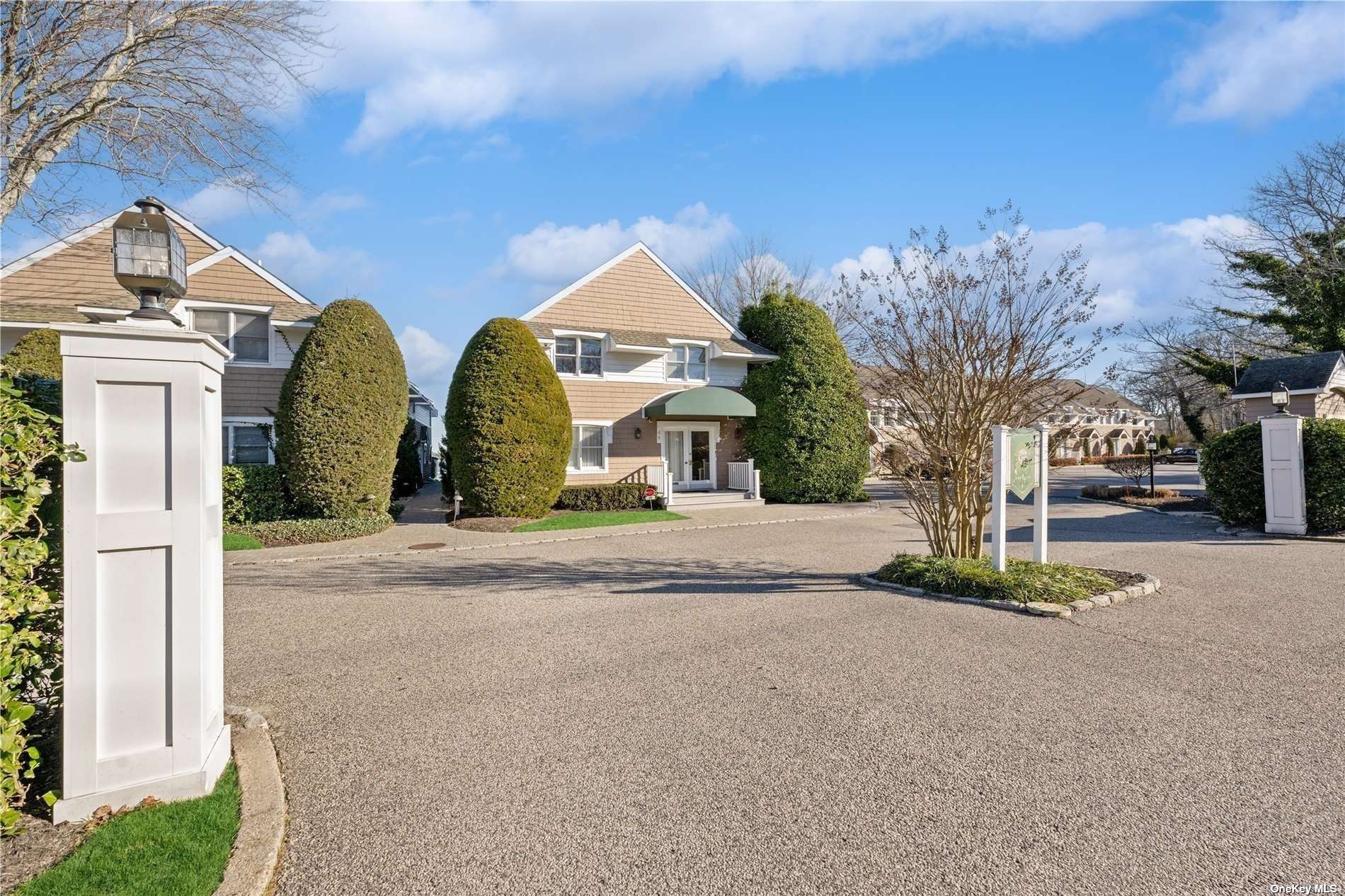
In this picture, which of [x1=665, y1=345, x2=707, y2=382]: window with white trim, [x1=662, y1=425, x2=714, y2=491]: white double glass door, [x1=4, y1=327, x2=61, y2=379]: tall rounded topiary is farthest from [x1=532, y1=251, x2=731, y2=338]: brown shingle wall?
[x1=4, y1=327, x2=61, y2=379]: tall rounded topiary

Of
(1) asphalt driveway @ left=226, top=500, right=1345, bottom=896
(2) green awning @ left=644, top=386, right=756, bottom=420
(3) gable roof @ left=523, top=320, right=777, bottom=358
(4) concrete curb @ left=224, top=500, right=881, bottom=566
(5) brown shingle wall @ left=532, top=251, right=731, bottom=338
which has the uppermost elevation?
(5) brown shingle wall @ left=532, top=251, right=731, bottom=338

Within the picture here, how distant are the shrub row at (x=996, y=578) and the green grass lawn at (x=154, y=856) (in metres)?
6.78

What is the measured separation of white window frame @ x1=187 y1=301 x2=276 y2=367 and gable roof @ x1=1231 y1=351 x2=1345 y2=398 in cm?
2905

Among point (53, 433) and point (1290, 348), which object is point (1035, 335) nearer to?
point (53, 433)

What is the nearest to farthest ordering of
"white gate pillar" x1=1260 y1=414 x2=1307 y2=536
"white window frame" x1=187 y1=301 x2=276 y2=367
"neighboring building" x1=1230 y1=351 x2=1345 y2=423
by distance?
1. "white gate pillar" x1=1260 y1=414 x2=1307 y2=536
2. "white window frame" x1=187 y1=301 x2=276 y2=367
3. "neighboring building" x1=1230 y1=351 x2=1345 y2=423

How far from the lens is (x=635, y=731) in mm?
4102

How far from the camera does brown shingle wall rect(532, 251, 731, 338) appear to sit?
19.7 metres

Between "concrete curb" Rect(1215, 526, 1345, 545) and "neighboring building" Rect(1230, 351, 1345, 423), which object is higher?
"neighboring building" Rect(1230, 351, 1345, 423)

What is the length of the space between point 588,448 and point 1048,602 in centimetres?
1434

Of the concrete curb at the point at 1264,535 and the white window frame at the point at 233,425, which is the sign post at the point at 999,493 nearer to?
the concrete curb at the point at 1264,535

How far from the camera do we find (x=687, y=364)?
68.9 feet

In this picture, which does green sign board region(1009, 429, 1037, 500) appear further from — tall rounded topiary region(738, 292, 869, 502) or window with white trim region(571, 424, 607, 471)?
window with white trim region(571, 424, 607, 471)

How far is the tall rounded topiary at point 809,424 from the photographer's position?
19469 millimetres

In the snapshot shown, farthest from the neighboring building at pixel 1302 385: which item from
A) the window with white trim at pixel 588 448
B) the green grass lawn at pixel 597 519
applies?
the window with white trim at pixel 588 448
